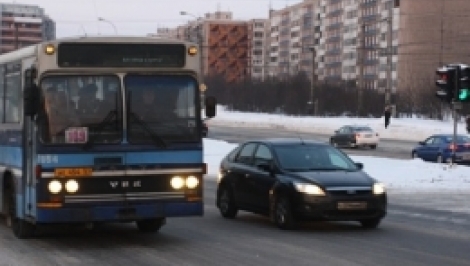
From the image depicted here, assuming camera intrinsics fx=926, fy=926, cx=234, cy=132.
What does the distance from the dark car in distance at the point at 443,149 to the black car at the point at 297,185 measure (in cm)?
2256

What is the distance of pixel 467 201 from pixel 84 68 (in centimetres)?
1245

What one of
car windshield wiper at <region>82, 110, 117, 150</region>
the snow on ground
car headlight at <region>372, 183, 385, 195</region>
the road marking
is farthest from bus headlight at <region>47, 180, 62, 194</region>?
the snow on ground

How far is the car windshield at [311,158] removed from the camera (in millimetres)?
15492

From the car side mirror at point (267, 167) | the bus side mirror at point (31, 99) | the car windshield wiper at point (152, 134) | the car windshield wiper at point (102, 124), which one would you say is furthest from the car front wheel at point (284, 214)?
the bus side mirror at point (31, 99)

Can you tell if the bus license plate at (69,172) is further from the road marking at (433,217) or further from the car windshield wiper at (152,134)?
the road marking at (433,217)

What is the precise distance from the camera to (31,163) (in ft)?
41.7

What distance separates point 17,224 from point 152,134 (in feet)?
9.67

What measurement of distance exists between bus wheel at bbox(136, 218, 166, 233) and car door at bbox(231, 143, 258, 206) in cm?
234

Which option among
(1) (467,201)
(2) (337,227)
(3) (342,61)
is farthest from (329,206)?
(3) (342,61)

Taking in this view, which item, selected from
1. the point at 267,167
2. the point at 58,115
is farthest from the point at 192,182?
the point at 267,167

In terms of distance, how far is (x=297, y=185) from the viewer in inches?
575

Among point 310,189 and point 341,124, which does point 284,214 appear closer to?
point 310,189

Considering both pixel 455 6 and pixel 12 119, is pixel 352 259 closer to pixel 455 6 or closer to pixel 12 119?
pixel 12 119

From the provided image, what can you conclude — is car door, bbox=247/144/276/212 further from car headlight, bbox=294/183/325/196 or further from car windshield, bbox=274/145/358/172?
car headlight, bbox=294/183/325/196
